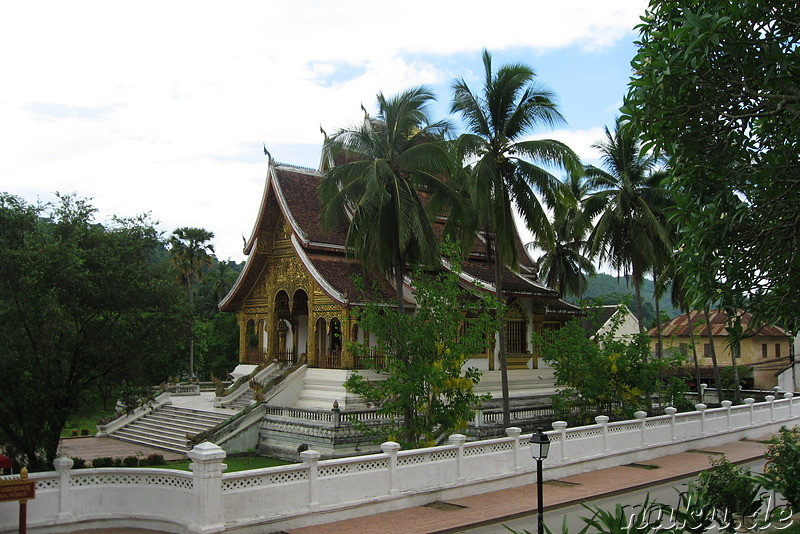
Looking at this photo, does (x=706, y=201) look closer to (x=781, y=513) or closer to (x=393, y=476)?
(x=781, y=513)

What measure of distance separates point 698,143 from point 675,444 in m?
13.4

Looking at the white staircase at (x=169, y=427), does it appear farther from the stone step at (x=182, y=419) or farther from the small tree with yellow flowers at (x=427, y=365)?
the small tree with yellow flowers at (x=427, y=365)

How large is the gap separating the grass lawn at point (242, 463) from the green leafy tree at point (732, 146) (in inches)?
539

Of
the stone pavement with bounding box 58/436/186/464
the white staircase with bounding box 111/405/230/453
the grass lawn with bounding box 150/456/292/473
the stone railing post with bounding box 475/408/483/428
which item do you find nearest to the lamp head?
the stone railing post with bounding box 475/408/483/428

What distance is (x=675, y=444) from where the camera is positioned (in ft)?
65.4

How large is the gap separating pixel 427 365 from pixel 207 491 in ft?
19.4

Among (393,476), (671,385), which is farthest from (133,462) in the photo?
(671,385)

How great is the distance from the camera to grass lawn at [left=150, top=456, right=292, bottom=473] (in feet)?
62.4

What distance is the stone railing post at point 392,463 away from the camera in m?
13.0

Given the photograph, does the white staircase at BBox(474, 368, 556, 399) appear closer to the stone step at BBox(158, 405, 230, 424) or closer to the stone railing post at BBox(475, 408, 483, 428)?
the stone railing post at BBox(475, 408, 483, 428)

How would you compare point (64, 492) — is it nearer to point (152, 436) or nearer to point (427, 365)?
point (427, 365)

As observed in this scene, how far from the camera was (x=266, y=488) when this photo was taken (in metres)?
11.3

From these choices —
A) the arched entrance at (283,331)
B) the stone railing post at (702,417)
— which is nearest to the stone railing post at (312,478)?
the stone railing post at (702,417)

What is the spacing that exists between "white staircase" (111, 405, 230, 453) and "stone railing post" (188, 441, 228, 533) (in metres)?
11.4
